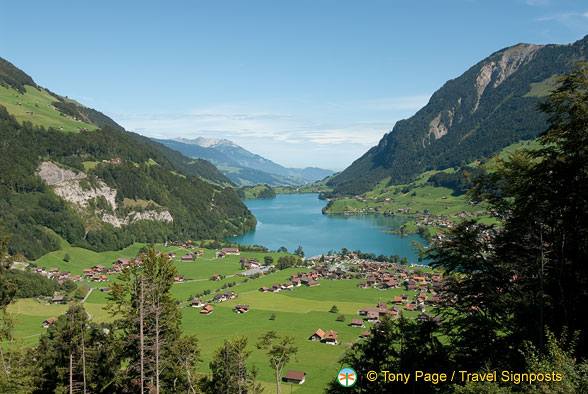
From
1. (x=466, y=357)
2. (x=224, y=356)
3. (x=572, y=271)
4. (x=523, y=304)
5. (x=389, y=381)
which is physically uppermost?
(x=572, y=271)

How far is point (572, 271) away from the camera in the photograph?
1072cm

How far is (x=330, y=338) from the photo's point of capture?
51.1 metres

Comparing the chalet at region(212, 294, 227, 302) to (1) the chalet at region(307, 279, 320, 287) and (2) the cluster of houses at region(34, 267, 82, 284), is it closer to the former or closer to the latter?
(1) the chalet at region(307, 279, 320, 287)

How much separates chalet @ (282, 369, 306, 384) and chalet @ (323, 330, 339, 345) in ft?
39.7

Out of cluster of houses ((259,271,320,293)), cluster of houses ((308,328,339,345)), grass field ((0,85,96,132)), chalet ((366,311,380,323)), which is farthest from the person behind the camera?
grass field ((0,85,96,132))

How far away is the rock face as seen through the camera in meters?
132

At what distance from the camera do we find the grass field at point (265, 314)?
145ft

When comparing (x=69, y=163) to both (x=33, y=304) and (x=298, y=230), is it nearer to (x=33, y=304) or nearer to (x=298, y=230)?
(x=33, y=304)

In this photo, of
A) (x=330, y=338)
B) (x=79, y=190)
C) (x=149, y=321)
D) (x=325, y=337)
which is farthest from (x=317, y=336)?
(x=79, y=190)

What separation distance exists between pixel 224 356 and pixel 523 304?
63.1ft

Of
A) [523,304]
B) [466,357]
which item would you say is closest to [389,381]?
[466,357]

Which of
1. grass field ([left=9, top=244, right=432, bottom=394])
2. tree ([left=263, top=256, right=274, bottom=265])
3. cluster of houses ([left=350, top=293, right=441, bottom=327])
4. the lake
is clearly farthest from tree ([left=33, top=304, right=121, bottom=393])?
the lake

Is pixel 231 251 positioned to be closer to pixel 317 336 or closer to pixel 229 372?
pixel 317 336

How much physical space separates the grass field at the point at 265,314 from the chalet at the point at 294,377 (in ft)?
2.25
